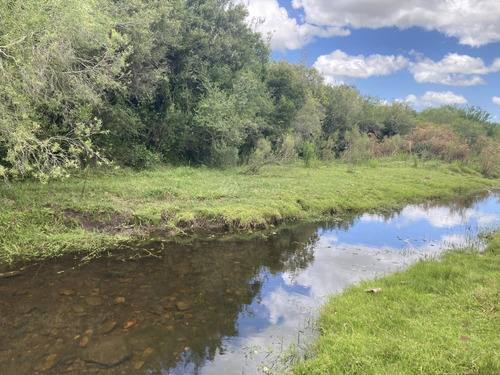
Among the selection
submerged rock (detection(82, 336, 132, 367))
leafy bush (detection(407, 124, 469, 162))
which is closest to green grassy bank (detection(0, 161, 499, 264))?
submerged rock (detection(82, 336, 132, 367))

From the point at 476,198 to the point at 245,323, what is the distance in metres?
23.0

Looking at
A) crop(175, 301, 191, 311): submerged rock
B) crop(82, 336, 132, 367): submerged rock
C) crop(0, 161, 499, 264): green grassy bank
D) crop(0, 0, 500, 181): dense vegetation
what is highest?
crop(0, 0, 500, 181): dense vegetation

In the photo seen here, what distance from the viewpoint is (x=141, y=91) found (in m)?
19.1

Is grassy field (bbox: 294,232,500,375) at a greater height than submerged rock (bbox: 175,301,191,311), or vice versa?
grassy field (bbox: 294,232,500,375)

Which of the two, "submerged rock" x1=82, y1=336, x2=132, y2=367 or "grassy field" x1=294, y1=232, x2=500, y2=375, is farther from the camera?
"submerged rock" x1=82, y1=336, x2=132, y2=367

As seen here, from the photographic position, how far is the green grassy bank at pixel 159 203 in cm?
985

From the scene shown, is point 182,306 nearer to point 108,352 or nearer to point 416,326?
point 108,352

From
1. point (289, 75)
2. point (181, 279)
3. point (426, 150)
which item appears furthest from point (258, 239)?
point (426, 150)

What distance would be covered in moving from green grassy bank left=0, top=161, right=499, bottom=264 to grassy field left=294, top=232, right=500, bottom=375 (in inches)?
263

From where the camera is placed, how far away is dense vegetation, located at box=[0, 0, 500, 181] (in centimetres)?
892

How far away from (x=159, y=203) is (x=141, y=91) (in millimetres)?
9058

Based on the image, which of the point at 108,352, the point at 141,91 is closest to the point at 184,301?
the point at 108,352

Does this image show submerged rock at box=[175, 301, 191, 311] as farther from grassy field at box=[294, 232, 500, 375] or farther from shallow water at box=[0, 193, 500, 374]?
grassy field at box=[294, 232, 500, 375]

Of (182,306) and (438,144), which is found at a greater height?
(438,144)
